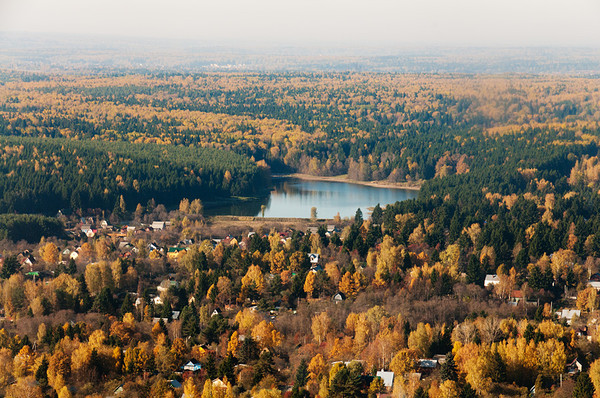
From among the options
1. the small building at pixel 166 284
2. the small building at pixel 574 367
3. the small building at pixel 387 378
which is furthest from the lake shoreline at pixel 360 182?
the small building at pixel 387 378

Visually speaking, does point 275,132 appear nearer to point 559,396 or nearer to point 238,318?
point 238,318

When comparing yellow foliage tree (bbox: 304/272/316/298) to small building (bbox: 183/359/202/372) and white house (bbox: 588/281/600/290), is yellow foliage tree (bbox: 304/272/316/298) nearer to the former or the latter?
small building (bbox: 183/359/202/372)

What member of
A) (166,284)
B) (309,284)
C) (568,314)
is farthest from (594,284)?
(166,284)

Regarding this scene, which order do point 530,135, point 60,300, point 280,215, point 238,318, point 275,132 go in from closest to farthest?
point 238,318
point 60,300
point 280,215
point 530,135
point 275,132

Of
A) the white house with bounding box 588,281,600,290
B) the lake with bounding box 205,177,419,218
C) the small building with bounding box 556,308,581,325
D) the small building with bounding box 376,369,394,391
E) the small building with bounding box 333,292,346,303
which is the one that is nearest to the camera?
the small building with bounding box 376,369,394,391

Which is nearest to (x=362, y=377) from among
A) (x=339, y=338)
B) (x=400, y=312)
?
(x=339, y=338)

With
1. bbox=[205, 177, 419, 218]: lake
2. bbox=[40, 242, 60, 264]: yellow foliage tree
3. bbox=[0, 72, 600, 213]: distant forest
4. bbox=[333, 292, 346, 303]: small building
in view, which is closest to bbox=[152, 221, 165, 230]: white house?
bbox=[205, 177, 419, 218]: lake
